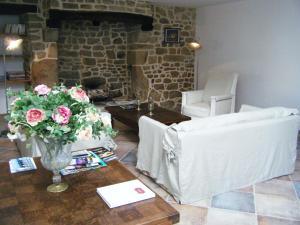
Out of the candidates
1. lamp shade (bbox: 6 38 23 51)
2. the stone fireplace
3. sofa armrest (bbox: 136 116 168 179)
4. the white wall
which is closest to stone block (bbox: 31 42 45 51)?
the stone fireplace

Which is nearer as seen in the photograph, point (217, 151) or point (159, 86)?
point (217, 151)

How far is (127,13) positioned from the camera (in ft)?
18.1

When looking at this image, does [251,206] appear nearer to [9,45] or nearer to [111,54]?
[9,45]

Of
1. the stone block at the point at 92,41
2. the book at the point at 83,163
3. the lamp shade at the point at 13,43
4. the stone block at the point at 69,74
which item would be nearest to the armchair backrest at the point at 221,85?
the stone block at the point at 92,41

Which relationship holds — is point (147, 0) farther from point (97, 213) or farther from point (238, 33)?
point (97, 213)

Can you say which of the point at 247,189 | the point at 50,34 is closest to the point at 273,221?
the point at 247,189

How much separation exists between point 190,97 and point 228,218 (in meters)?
3.21

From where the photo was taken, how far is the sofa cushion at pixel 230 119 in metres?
2.56

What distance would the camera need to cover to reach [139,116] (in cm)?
421

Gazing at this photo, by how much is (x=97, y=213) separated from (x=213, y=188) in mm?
1634

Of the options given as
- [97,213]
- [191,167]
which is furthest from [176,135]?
[97,213]

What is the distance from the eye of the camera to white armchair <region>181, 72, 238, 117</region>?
492 centimetres

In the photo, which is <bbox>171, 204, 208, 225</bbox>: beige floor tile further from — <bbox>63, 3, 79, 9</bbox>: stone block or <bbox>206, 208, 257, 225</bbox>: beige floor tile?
<bbox>63, 3, 79, 9</bbox>: stone block

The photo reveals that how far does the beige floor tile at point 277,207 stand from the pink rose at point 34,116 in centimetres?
201
